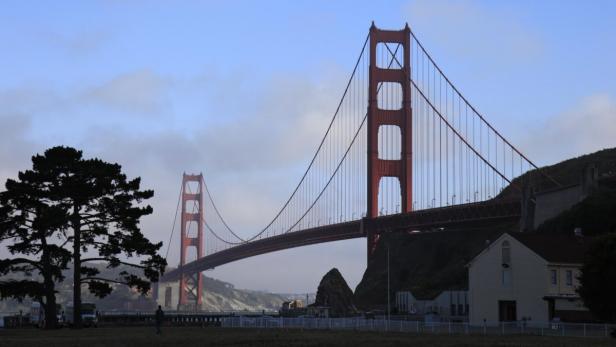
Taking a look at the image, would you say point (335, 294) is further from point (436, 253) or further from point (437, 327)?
point (437, 327)

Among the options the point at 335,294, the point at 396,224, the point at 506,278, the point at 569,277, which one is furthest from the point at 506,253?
the point at 396,224

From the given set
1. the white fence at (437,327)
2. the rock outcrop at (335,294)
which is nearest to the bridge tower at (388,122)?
the rock outcrop at (335,294)

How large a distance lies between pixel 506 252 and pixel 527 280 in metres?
3.32

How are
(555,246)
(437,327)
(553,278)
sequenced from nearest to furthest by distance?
(437,327) → (553,278) → (555,246)

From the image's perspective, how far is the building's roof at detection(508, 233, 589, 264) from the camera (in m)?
66.9

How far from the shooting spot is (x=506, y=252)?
6994cm

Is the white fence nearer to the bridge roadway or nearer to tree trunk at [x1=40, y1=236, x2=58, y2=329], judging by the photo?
tree trunk at [x1=40, y1=236, x2=58, y2=329]

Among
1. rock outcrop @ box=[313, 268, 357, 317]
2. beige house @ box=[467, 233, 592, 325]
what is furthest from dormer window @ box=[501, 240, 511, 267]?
rock outcrop @ box=[313, 268, 357, 317]

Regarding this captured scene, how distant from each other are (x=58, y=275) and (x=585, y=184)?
58.5 m

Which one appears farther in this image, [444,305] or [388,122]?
[388,122]

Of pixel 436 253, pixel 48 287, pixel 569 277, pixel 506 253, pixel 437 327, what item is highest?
pixel 436 253

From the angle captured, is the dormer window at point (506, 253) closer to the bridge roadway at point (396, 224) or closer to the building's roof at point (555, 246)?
the building's roof at point (555, 246)

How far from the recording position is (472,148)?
124625 mm

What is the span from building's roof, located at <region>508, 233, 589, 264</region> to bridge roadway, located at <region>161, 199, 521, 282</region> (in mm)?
40375
